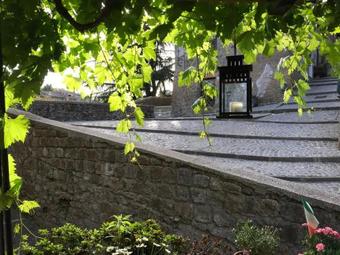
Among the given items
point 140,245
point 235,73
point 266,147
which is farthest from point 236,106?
point 140,245

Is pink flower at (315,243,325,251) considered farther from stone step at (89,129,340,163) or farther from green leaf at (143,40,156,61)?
stone step at (89,129,340,163)

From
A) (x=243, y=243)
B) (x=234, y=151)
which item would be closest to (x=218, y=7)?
(x=243, y=243)

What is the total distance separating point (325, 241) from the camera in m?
3.02

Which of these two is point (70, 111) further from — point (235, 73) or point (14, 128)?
point (14, 128)

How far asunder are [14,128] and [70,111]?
1087cm

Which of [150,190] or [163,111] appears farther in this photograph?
[163,111]

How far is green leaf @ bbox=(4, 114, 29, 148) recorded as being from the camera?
1.32 metres

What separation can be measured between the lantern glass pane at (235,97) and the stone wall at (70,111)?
434 cm

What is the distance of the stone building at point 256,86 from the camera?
51.0 feet

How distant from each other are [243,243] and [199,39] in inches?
71.5

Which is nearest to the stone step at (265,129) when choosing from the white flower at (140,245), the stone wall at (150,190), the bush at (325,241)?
the stone wall at (150,190)

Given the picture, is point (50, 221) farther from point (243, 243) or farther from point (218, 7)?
point (218, 7)

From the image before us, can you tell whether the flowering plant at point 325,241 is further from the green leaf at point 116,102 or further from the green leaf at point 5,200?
the green leaf at point 5,200

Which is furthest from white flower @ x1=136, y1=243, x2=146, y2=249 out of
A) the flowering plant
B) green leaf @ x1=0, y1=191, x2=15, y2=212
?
green leaf @ x1=0, y1=191, x2=15, y2=212
